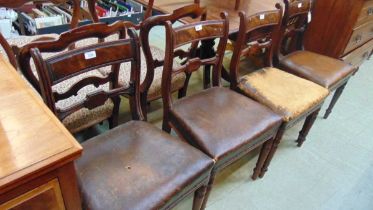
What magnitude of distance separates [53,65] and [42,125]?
0.35 metres

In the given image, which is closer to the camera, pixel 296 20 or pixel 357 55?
pixel 296 20

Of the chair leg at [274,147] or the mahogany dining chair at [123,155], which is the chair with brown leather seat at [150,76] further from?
the chair leg at [274,147]

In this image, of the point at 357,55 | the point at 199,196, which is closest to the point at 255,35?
the point at 199,196

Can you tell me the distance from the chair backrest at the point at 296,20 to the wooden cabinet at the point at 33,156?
149 cm

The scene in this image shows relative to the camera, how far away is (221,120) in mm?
1231

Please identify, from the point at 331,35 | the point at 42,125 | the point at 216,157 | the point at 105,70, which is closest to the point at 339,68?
the point at 331,35

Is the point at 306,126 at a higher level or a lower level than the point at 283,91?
lower

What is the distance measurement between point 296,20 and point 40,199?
1799mm

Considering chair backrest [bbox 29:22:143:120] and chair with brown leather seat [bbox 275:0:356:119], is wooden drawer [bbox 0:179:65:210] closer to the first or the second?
chair backrest [bbox 29:22:143:120]

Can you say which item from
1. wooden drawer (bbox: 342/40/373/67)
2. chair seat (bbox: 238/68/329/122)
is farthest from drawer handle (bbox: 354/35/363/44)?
chair seat (bbox: 238/68/329/122)

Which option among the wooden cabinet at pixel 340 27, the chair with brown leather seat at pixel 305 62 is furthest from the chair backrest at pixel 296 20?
the wooden cabinet at pixel 340 27

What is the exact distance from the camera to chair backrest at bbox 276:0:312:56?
64.9 inches

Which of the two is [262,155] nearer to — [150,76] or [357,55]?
[150,76]

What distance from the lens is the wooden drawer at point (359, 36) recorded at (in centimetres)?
213
